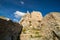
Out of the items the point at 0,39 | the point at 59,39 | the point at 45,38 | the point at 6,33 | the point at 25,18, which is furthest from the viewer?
the point at 25,18

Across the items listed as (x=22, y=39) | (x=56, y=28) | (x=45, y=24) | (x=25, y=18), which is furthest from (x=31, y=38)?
(x=25, y=18)

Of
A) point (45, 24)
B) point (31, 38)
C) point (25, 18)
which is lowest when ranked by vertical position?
point (31, 38)

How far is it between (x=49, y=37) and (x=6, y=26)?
11.4m

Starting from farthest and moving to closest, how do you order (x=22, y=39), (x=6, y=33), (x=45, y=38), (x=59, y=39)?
(x=22, y=39) < (x=45, y=38) < (x=59, y=39) < (x=6, y=33)

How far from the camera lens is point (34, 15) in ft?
365

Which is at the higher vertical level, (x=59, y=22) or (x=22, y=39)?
(x=59, y=22)

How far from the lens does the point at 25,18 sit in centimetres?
10794

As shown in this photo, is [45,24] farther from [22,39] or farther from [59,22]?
[22,39]

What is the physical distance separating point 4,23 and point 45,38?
476 inches

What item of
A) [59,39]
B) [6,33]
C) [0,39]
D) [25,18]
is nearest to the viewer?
[0,39]

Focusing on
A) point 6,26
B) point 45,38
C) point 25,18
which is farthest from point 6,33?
point 25,18

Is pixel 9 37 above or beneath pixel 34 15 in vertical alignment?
beneath

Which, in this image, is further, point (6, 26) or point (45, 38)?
point (45, 38)

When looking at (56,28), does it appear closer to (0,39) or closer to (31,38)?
(0,39)
